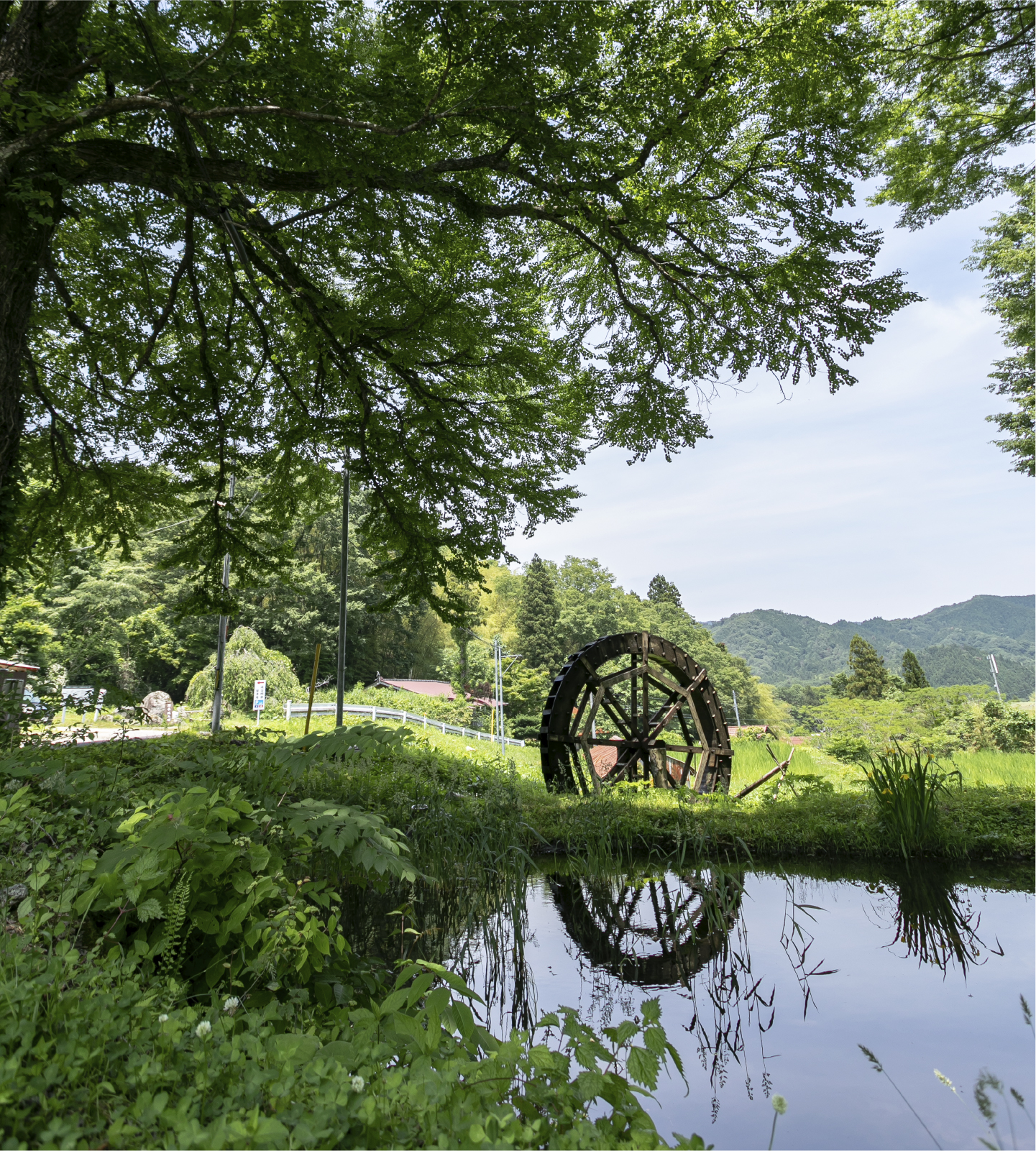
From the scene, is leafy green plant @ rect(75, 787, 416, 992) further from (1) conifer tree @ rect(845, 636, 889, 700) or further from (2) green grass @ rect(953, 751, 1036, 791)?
(1) conifer tree @ rect(845, 636, 889, 700)

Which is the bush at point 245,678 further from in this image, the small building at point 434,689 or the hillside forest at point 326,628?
the small building at point 434,689

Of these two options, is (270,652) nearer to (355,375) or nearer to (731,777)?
(731,777)

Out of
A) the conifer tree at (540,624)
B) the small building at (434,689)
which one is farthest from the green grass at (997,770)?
the conifer tree at (540,624)

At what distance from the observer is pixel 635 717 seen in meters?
11.4

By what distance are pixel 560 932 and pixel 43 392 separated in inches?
327

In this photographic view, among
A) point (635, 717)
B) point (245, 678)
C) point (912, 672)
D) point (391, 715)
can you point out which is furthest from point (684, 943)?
point (912, 672)

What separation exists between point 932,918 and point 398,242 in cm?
802

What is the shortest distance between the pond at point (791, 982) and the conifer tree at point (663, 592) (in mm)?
52362

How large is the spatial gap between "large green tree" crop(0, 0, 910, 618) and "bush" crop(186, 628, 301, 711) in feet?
70.2

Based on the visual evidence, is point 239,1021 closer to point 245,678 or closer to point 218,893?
point 218,893

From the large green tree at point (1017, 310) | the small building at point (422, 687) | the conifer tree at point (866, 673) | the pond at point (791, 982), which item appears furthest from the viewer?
the conifer tree at point (866, 673)

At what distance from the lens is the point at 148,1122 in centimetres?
148

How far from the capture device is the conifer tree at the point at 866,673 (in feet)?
167

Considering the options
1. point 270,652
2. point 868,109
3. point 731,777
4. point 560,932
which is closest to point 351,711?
point 270,652
